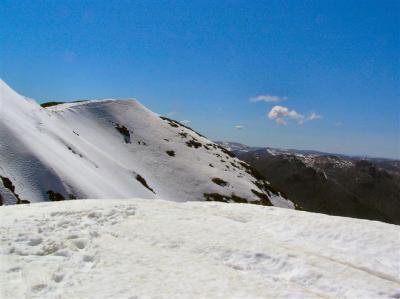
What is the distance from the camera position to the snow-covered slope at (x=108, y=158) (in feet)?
167

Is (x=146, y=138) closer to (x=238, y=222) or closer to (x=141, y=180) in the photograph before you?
(x=141, y=180)

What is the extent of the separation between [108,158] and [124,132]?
26.8m

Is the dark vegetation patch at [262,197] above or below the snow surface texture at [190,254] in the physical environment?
below

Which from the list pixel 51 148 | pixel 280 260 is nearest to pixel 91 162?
pixel 51 148

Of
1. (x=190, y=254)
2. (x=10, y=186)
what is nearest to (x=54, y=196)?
(x=10, y=186)

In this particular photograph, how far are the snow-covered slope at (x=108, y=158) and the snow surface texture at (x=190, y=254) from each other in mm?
27171

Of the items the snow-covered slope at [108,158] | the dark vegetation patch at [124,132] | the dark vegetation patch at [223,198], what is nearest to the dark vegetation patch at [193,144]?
the snow-covered slope at [108,158]

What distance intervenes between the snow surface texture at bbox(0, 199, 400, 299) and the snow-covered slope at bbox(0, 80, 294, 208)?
89.1 ft

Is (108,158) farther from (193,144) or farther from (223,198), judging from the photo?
(193,144)

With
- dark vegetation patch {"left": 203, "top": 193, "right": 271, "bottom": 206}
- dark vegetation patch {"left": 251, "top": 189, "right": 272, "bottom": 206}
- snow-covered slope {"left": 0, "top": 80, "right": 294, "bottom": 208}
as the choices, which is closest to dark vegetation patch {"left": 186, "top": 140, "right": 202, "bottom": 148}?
snow-covered slope {"left": 0, "top": 80, "right": 294, "bottom": 208}

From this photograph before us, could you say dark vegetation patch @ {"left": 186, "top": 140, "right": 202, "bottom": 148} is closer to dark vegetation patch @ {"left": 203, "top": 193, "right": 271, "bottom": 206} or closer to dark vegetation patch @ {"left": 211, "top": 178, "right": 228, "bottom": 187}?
dark vegetation patch @ {"left": 211, "top": 178, "right": 228, "bottom": 187}

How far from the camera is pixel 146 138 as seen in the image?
111m

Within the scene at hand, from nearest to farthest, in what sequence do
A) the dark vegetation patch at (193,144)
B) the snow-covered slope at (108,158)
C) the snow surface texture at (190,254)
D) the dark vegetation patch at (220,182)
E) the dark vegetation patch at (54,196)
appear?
the snow surface texture at (190,254) → the dark vegetation patch at (54,196) → the snow-covered slope at (108,158) → the dark vegetation patch at (220,182) → the dark vegetation patch at (193,144)

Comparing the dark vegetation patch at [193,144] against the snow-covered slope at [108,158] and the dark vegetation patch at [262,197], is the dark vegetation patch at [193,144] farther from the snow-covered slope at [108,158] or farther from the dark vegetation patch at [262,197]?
the dark vegetation patch at [262,197]
